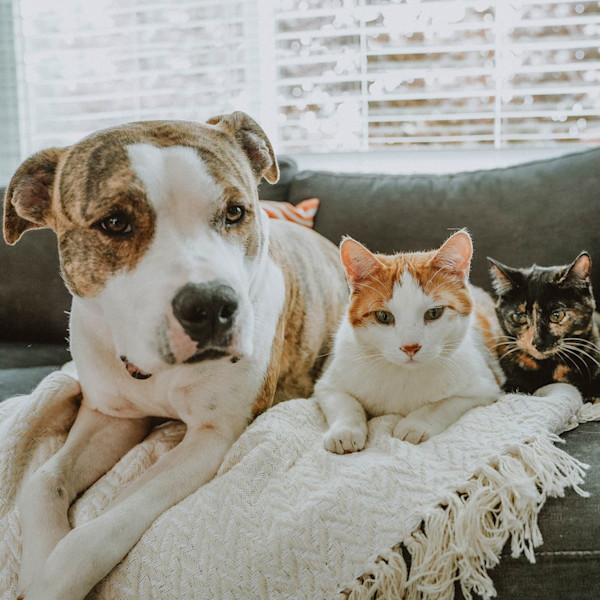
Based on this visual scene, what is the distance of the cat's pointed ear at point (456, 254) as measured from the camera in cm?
143

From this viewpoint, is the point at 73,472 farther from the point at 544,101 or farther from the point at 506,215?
the point at 544,101

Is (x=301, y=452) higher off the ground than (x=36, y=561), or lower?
higher

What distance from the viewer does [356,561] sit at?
1.04 meters

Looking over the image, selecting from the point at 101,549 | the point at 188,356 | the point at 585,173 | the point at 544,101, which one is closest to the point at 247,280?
the point at 188,356

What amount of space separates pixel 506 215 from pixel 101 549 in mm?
1662

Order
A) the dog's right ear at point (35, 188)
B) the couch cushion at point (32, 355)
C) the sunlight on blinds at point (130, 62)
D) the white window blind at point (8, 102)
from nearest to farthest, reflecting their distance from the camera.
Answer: the dog's right ear at point (35, 188), the couch cushion at point (32, 355), the sunlight on blinds at point (130, 62), the white window blind at point (8, 102)

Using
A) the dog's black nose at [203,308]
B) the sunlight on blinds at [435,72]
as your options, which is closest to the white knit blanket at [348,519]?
the dog's black nose at [203,308]

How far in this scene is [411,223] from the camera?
2.28 meters

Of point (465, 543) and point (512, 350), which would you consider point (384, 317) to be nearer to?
point (512, 350)

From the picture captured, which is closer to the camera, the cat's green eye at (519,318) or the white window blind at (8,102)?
the cat's green eye at (519,318)

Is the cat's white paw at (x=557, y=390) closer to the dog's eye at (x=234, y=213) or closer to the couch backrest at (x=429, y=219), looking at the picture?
the couch backrest at (x=429, y=219)

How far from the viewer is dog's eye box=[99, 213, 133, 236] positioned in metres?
1.20

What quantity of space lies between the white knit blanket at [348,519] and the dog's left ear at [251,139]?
0.65m

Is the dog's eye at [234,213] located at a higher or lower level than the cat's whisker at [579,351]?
higher
